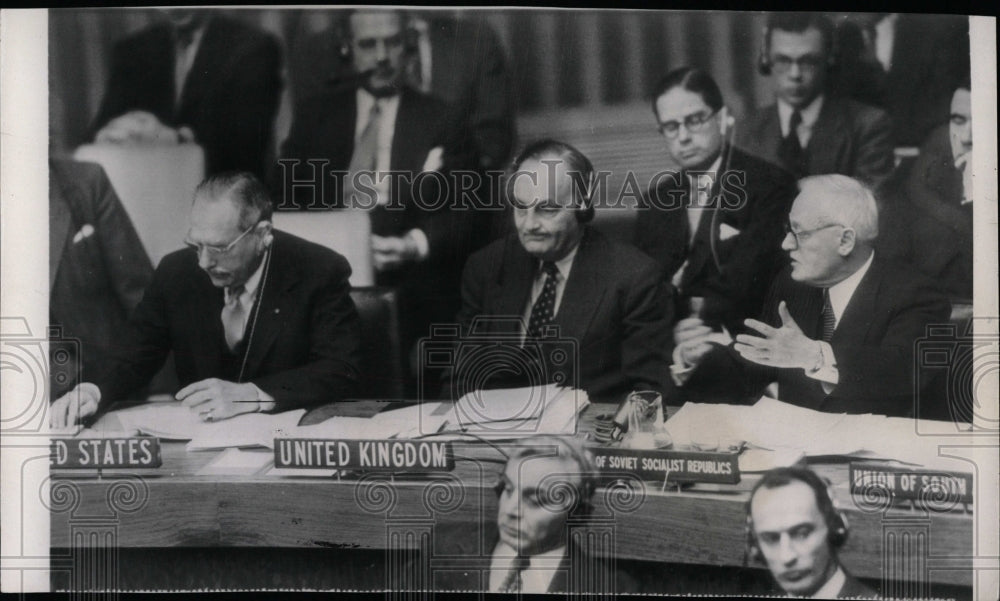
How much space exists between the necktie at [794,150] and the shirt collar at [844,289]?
1.51 feet

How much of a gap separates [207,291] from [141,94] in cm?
85

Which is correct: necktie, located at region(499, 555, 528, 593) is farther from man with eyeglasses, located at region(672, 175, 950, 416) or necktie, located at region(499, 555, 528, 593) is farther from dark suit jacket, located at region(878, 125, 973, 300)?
dark suit jacket, located at region(878, 125, 973, 300)

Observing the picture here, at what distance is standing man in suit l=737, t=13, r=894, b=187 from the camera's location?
4.05 meters

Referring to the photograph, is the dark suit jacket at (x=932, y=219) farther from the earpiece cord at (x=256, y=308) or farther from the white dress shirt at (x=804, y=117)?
the earpiece cord at (x=256, y=308)

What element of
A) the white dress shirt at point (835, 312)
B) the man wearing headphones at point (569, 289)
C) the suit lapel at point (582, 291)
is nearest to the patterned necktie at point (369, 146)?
the man wearing headphones at point (569, 289)

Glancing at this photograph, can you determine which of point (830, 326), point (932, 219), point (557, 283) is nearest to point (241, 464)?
point (557, 283)

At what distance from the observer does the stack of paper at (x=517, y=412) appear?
3.99 m

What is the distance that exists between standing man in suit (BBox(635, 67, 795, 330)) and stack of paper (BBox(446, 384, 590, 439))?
0.61 metres

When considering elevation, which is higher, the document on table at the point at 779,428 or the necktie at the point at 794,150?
the necktie at the point at 794,150

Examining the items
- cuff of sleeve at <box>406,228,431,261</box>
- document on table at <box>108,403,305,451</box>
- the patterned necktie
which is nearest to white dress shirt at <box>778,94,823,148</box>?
cuff of sleeve at <box>406,228,431,261</box>

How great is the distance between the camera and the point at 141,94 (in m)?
4.02

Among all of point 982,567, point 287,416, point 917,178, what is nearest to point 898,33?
point 917,178

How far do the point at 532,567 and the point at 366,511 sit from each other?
72 cm

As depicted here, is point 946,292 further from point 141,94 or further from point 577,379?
point 141,94
